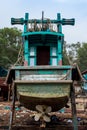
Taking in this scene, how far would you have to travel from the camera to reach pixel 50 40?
10.3 m

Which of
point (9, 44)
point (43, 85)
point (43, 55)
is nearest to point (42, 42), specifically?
point (43, 55)

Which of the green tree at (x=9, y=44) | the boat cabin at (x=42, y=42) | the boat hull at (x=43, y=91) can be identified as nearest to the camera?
the boat hull at (x=43, y=91)

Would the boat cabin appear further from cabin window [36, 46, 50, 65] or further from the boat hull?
the boat hull

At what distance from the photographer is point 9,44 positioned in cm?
4828

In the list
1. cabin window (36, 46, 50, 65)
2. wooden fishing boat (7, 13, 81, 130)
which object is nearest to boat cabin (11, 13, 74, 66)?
cabin window (36, 46, 50, 65)

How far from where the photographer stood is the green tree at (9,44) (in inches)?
1712

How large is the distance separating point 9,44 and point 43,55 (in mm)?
38232

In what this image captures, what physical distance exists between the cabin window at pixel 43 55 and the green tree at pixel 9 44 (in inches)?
1201

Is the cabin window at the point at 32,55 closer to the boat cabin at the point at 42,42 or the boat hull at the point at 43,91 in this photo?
the boat cabin at the point at 42,42

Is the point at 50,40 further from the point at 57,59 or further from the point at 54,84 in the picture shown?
the point at 54,84

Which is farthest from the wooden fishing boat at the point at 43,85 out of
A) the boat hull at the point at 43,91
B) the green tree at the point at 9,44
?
the green tree at the point at 9,44

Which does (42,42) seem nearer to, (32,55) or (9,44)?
(32,55)

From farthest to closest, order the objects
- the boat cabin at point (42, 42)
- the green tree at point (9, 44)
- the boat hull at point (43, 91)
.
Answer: the green tree at point (9, 44), the boat cabin at point (42, 42), the boat hull at point (43, 91)

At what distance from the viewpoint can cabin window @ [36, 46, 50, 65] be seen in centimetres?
1043
